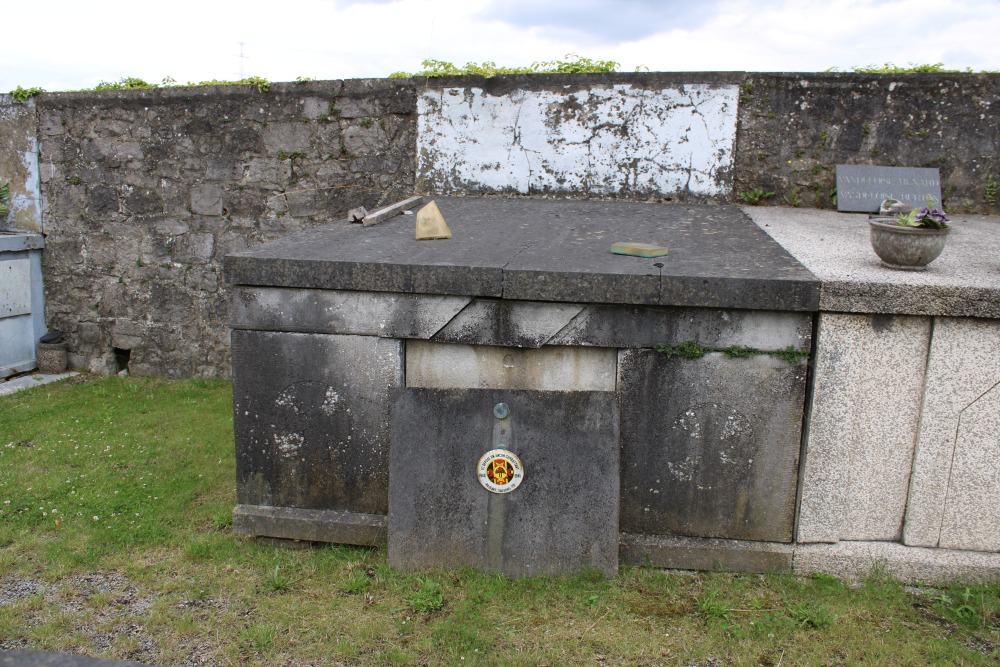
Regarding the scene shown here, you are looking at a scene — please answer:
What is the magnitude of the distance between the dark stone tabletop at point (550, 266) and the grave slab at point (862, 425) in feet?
0.94

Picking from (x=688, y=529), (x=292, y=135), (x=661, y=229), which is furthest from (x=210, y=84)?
(x=688, y=529)

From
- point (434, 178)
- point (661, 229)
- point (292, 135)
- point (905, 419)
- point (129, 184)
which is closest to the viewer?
point (905, 419)

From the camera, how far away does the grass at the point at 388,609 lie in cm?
277

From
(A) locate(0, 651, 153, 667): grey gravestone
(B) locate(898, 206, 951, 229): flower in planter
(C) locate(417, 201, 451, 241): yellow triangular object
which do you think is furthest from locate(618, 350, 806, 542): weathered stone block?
(A) locate(0, 651, 153, 667): grey gravestone

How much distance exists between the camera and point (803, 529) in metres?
3.29

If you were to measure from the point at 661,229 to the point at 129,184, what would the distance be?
4.75m

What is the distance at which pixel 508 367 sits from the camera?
341 cm

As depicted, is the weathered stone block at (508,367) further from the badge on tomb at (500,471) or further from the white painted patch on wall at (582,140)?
the white painted patch on wall at (582,140)

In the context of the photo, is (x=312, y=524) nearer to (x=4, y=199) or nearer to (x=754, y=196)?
(x=754, y=196)

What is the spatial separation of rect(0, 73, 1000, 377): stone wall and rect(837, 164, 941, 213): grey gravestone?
0.30 feet

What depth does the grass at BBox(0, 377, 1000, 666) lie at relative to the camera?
109 inches

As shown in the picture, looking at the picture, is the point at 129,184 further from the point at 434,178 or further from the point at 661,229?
the point at 661,229

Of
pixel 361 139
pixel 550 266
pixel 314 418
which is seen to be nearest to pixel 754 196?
pixel 550 266

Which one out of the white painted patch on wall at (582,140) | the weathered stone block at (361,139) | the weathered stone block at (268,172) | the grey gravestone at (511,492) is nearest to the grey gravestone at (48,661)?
the grey gravestone at (511,492)
